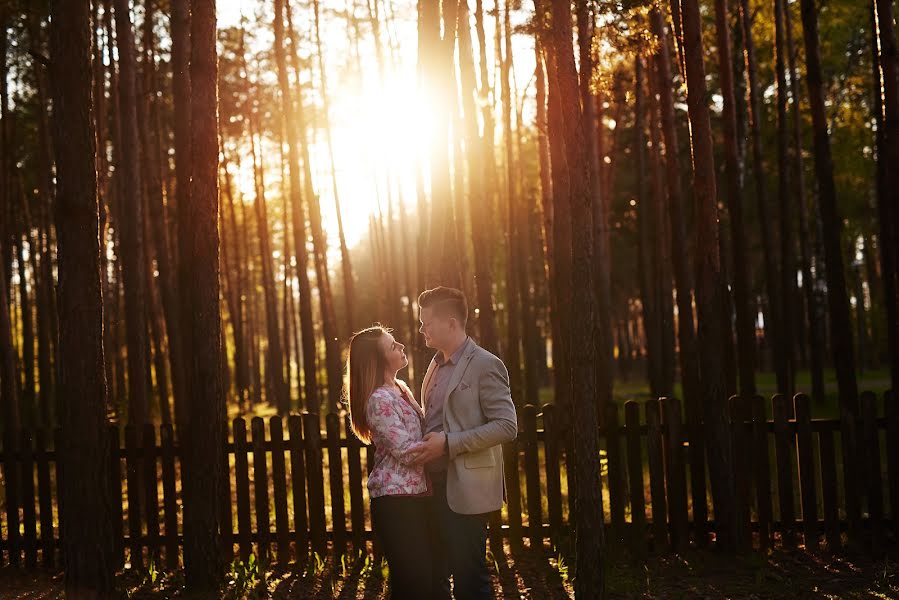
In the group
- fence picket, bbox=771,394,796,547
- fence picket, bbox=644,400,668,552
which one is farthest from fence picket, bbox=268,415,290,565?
fence picket, bbox=771,394,796,547

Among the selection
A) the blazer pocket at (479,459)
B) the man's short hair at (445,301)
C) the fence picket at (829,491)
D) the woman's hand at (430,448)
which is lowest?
the fence picket at (829,491)

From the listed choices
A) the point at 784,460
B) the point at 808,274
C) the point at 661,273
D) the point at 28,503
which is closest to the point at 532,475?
the point at 784,460

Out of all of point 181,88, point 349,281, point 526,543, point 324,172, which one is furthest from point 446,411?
point 324,172

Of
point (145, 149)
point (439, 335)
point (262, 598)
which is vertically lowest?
point (262, 598)

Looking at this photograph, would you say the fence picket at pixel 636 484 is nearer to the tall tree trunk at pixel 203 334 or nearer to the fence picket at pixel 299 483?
the fence picket at pixel 299 483

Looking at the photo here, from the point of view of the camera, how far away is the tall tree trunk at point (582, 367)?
6.32 metres

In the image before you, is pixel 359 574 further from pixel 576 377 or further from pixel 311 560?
pixel 576 377

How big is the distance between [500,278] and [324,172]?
12.3m

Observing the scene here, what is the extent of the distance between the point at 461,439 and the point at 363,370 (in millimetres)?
606

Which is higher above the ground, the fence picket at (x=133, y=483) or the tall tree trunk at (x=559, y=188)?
the tall tree trunk at (x=559, y=188)

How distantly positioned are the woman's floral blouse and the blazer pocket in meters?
0.23

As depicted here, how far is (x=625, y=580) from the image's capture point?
25.8 ft

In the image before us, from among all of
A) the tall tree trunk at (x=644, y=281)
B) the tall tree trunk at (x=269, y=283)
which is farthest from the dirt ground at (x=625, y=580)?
the tall tree trunk at (x=269, y=283)

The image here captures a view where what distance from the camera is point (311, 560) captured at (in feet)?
28.2
